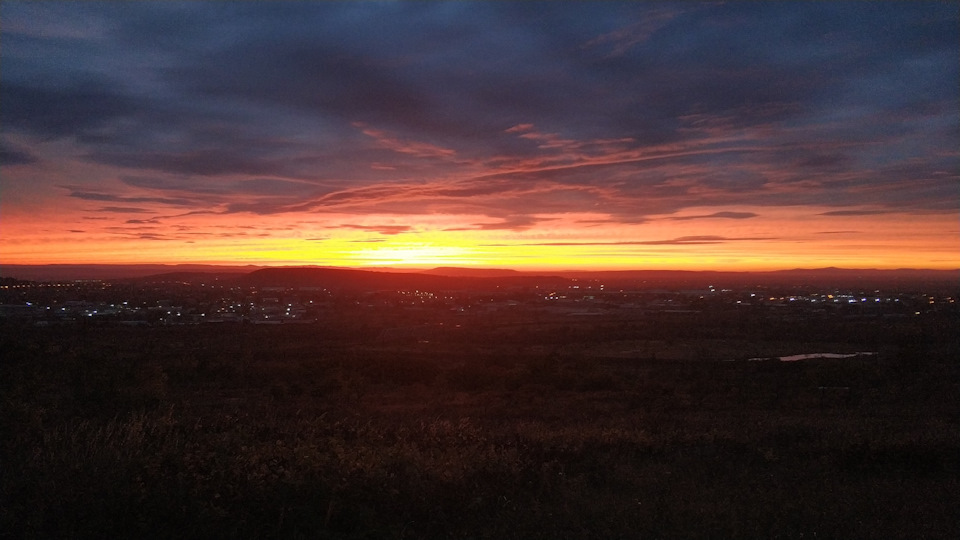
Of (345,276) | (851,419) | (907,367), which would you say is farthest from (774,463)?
(345,276)

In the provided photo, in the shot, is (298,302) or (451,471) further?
(298,302)

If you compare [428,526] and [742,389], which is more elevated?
[428,526]

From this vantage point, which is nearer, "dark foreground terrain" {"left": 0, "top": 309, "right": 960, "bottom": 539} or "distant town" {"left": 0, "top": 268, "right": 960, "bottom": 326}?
"dark foreground terrain" {"left": 0, "top": 309, "right": 960, "bottom": 539}

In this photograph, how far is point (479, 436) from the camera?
8539mm

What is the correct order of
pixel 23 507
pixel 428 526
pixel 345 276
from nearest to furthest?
1. pixel 23 507
2. pixel 428 526
3. pixel 345 276

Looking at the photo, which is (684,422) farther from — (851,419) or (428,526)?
(428,526)

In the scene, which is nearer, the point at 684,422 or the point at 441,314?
the point at 684,422

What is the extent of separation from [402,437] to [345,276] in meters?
119

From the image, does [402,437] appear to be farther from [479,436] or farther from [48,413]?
[48,413]

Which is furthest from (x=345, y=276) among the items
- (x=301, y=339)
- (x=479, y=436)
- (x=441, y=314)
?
(x=479, y=436)

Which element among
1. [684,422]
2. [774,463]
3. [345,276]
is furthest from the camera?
[345,276]

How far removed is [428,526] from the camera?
566 centimetres

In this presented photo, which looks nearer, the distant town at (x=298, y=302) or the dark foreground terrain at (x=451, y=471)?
the dark foreground terrain at (x=451, y=471)

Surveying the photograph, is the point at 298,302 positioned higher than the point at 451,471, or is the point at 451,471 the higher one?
the point at 451,471
